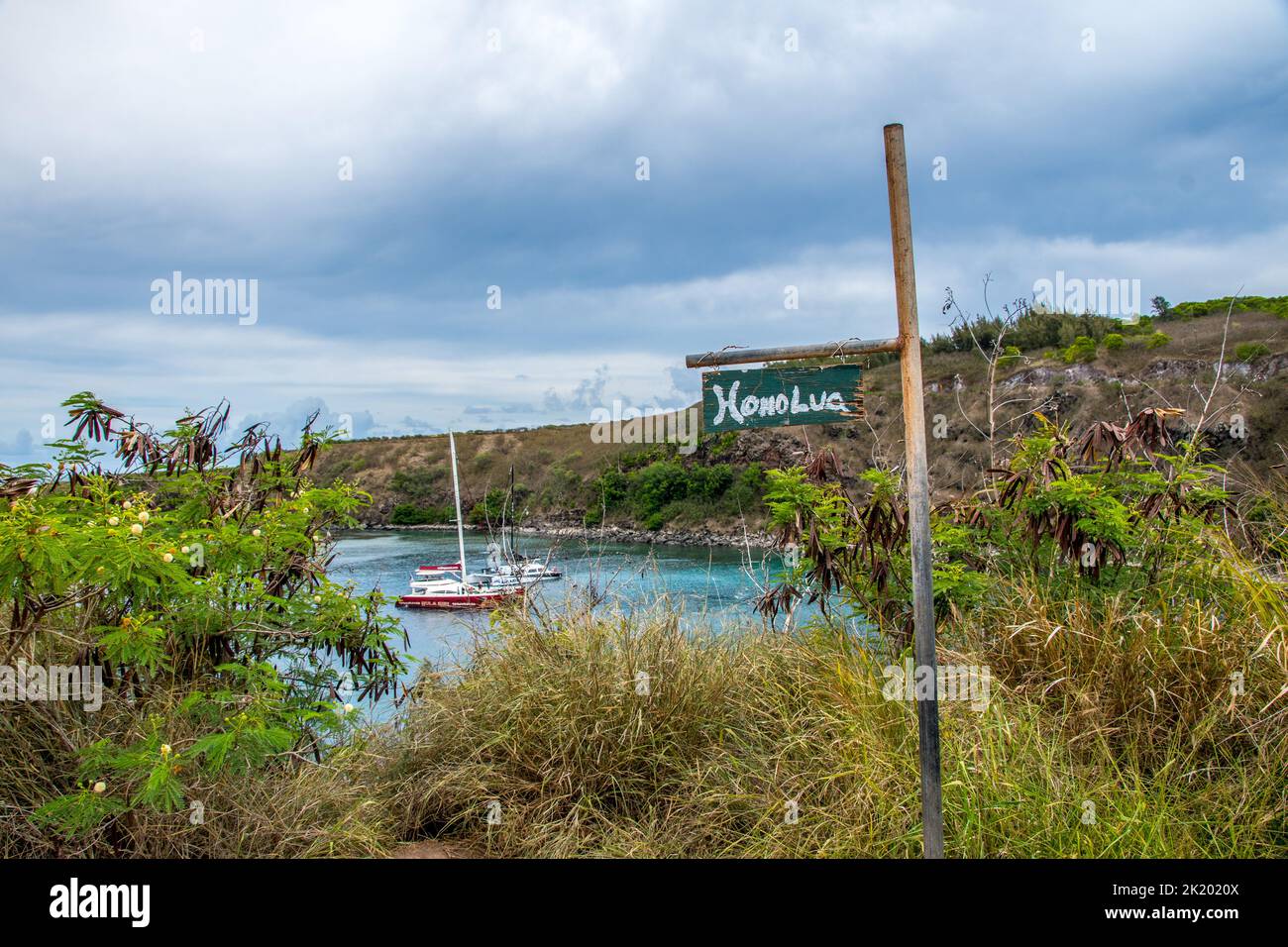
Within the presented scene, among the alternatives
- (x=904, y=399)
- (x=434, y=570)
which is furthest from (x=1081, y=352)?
(x=904, y=399)

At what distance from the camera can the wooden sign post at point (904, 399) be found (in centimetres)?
264

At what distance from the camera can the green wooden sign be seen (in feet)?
9.62

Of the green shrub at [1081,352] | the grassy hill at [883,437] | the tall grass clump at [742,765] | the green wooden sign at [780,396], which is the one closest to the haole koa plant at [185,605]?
the tall grass clump at [742,765]

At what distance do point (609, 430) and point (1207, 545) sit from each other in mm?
2872

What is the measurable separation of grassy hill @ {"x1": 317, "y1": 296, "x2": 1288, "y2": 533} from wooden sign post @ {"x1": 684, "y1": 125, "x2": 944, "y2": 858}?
6710mm

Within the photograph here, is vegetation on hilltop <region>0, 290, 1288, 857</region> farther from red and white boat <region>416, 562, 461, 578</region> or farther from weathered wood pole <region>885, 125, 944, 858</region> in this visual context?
red and white boat <region>416, 562, 461, 578</region>

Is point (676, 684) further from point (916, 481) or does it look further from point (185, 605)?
point (185, 605)

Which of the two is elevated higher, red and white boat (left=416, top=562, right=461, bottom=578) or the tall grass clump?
red and white boat (left=416, top=562, right=461, bottom=578)

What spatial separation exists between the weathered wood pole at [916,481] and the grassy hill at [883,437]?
22.4ft

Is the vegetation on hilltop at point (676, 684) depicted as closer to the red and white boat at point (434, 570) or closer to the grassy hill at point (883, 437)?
the red and white boat at point (434, 570)

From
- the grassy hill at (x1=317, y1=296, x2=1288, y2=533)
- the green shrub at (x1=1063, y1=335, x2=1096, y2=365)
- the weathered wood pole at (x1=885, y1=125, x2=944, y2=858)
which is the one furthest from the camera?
the green shrub at (x1=1063, y1=335, x2=1096, y2=365)

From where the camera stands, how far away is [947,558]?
14.8 feet

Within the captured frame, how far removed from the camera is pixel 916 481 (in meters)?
2.66

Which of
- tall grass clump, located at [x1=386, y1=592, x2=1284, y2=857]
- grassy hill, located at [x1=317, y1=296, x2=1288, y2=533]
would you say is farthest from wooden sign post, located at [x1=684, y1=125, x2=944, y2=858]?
grassy hill, located at [x1=317, y1=296, x2=1288, y2=533]
